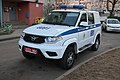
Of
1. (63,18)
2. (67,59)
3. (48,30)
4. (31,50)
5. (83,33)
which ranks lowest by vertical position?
(67,59)

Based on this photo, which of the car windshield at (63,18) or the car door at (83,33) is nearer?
the car windshield at (63,18)

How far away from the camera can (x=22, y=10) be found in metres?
25.4


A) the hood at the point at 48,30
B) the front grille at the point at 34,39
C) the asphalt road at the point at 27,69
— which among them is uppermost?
the hood at the point at 48,30

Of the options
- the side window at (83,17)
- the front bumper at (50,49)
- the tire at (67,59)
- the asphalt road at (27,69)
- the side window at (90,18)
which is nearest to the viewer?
the asphalt road at (27,69)

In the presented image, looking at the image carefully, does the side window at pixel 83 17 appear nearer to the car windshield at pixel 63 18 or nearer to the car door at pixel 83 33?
the car door at pixel 83 33

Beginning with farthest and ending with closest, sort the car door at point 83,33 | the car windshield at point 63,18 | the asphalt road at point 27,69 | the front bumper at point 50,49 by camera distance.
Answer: the car door at point 83,33 < the car windshield at point 63,18 < the front bumper at point 50,49 < the asphalt road at point 27,69

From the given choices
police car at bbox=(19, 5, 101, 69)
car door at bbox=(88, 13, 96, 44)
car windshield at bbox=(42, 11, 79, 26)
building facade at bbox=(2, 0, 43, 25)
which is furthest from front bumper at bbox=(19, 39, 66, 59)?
building facade at bbox=(2, 0, 43, 25)

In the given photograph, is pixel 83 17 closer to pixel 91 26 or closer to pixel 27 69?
pixel 91 26

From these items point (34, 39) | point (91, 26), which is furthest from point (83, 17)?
point (34, 39)

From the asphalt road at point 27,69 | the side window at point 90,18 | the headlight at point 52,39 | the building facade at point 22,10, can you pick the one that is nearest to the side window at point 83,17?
the side window at point 90,18

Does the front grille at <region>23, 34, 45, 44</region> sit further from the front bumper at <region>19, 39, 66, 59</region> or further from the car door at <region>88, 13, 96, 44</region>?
the car door at <region>88, 13, 96, 44</region>

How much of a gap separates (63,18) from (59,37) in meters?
1.45

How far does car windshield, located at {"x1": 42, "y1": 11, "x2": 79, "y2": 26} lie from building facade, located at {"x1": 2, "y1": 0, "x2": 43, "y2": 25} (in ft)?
54.2

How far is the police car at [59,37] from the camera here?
6355mm
